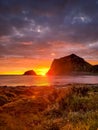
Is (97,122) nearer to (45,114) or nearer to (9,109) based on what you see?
(45,114)

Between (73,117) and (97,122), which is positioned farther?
(73,117)

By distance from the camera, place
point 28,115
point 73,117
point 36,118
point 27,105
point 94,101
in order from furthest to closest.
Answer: point 27,105, point 94,101, point 28,115, point 36,118, point 73,117

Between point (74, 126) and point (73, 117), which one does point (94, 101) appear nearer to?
point (73, 117)

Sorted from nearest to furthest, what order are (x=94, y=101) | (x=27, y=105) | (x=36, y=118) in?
(x=36, y=118)
(x=94, y=101)
(x=27, y=105)

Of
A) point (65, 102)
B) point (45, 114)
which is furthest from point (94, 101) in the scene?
point (45, 114)

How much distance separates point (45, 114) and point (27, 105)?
355 centimetres

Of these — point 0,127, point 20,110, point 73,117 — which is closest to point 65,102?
point 20,110

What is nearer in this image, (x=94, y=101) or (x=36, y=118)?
(x=36, y=118)

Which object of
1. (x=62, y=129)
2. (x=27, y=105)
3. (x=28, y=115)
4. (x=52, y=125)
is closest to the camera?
(x=62, y=129)

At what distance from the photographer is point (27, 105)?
18156 mm

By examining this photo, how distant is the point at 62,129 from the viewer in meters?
10.5

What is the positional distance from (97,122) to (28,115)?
5769mm

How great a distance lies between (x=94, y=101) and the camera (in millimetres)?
16453

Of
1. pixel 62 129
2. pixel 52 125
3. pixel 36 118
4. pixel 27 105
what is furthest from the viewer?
pixel 27 105
